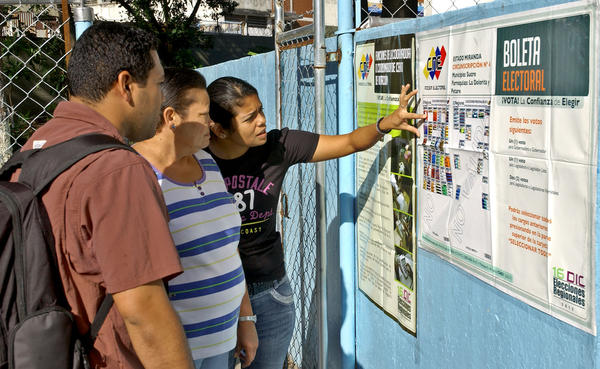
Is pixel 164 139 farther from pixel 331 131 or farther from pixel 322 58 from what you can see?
pixel 331 131

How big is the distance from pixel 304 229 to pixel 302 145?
1099 mm

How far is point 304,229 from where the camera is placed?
4004mm

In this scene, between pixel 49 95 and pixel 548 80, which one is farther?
pixel 49 95

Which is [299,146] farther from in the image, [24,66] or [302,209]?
[24,66]

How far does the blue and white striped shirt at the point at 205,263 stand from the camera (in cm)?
224

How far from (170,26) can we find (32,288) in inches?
751

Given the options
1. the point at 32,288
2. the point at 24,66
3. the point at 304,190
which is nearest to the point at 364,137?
the point at 304,190

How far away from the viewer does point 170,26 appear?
19.5m

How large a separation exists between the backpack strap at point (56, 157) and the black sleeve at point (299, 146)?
59.1 inches

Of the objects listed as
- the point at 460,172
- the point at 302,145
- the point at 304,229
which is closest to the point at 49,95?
the point at 304,229

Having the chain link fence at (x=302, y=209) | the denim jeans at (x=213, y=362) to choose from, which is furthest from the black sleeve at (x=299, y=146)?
the denim jeans at (x=213, y=362)

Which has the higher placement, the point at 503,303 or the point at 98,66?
the point at 98,66

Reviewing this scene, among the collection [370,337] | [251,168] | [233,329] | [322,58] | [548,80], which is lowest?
[370,337]

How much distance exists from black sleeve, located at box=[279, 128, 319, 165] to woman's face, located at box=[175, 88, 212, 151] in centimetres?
68
